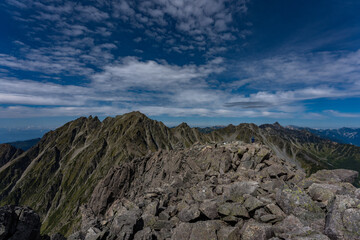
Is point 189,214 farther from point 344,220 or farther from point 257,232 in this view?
point 344,220

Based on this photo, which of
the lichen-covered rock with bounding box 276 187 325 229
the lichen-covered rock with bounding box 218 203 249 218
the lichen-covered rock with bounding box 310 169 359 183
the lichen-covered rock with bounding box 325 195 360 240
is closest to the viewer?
the lichen-covered rock with bounding box 325 195 360 240

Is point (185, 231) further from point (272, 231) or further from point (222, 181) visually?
point (222, 181)

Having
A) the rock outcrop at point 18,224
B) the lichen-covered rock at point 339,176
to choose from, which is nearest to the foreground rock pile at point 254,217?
the lichen-covered rock at point 339,176

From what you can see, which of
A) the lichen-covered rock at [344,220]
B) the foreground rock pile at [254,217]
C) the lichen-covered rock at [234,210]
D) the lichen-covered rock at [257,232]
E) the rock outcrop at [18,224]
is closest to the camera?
the lichen-covered rock at [344,220]

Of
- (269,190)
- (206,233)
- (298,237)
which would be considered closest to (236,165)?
(269,190)

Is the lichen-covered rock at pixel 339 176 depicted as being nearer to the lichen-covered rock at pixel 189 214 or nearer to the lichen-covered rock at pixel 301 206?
the lichen-covered rock at pixel 301 206

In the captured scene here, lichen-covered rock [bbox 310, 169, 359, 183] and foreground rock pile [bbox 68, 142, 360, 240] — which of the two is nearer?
foreground rock pile [bbox 68, 142, 360, 240]

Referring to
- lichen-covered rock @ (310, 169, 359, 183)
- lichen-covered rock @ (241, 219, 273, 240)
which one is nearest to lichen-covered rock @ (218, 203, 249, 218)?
lichen-covered rock @ (241, 219, 273, 240)

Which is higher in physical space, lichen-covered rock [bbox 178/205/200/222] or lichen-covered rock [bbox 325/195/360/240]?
lichen-covered rock [bbox 325/195/360/240]

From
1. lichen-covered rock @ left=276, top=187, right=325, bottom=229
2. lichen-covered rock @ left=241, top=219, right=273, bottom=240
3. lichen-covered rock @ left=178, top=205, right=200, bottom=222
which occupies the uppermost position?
lichen-covered rock @ left=276, top=187, right=325, bottom=229

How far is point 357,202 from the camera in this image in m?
11.7

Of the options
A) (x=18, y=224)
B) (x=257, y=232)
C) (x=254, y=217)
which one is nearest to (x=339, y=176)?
(x=254, y=217)

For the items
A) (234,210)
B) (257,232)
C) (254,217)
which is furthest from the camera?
(234,210)

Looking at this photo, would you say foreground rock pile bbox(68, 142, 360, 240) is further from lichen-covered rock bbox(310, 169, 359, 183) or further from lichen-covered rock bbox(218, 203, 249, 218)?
lichen-covered rock bbox(310, 169, 359, 183)
